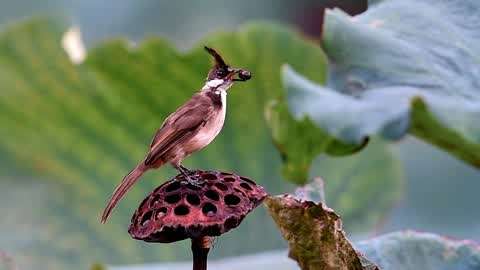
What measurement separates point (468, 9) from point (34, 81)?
3.44 ft

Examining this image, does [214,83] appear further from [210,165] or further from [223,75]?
[210,165]

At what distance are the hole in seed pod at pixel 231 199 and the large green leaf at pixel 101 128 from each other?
1064mm

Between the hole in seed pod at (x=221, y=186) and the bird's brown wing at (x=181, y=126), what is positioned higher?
the bird's brown wing at (x=181, y=126)

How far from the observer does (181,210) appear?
0.71 meters

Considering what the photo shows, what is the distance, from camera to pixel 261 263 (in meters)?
1.54

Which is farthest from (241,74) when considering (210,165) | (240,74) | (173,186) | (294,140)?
(210,165)

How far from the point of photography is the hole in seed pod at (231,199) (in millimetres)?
708

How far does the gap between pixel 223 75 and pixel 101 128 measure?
1.10m

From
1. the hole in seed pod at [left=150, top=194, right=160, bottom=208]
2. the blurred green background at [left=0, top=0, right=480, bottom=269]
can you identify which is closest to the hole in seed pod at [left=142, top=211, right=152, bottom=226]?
the hole in seed pod at [left=150, top=194, right=160, bottom=208]

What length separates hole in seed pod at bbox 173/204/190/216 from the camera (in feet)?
2.31

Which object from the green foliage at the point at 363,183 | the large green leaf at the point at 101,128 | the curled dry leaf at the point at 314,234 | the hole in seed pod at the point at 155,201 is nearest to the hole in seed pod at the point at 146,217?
the hole in seed pod at the point at 155,201

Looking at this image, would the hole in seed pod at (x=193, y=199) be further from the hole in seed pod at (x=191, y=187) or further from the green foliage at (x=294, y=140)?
the green foliage at (x=294, y=140)

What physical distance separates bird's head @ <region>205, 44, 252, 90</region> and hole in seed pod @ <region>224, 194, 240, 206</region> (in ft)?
0.35

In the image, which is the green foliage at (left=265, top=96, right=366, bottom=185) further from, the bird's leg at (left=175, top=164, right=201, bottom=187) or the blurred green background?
the bird's leg at (left=175, top=164, right=201, bottom=187)
